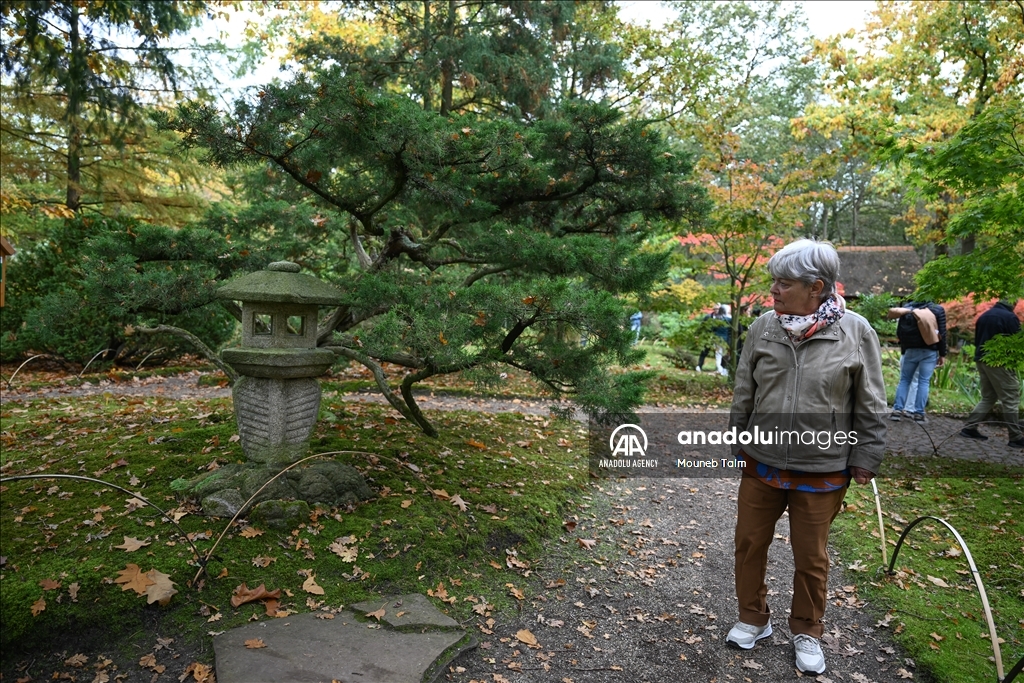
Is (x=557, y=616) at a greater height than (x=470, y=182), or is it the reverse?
(x=470, y=182)

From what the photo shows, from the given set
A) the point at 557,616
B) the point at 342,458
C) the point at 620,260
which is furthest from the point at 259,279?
the point at 557,616

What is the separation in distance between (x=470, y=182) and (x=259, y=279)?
5.60 feet

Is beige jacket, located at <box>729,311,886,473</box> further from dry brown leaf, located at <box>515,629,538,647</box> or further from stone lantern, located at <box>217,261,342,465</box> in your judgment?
stone lantern, located at <box>217,261,342,465</box>

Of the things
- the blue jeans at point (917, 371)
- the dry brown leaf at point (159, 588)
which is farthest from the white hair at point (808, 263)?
the blue jeans at point (917, 371)

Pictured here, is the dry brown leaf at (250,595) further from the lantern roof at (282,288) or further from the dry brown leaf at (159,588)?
the lantern roof at (282,288)

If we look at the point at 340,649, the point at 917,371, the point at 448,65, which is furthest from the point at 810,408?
the point at 448,65

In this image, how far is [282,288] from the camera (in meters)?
4.14

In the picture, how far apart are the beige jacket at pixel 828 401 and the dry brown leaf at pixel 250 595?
2618 mm

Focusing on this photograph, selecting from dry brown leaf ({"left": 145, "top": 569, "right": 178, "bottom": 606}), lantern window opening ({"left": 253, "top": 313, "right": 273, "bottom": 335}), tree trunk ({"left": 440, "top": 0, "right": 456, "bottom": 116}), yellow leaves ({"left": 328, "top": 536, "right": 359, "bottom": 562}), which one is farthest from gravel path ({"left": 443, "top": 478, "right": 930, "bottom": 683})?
tree trunk ({"left": 440, "top": 0, "right": 456, "bottom": 116})

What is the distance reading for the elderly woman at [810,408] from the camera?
2.69 m

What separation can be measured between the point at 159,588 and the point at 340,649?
1.09 m

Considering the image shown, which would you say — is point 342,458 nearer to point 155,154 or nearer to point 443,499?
point 443,499

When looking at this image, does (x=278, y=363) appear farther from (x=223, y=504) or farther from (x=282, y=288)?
(x=223, y=504)

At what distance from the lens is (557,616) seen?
3660 mm
